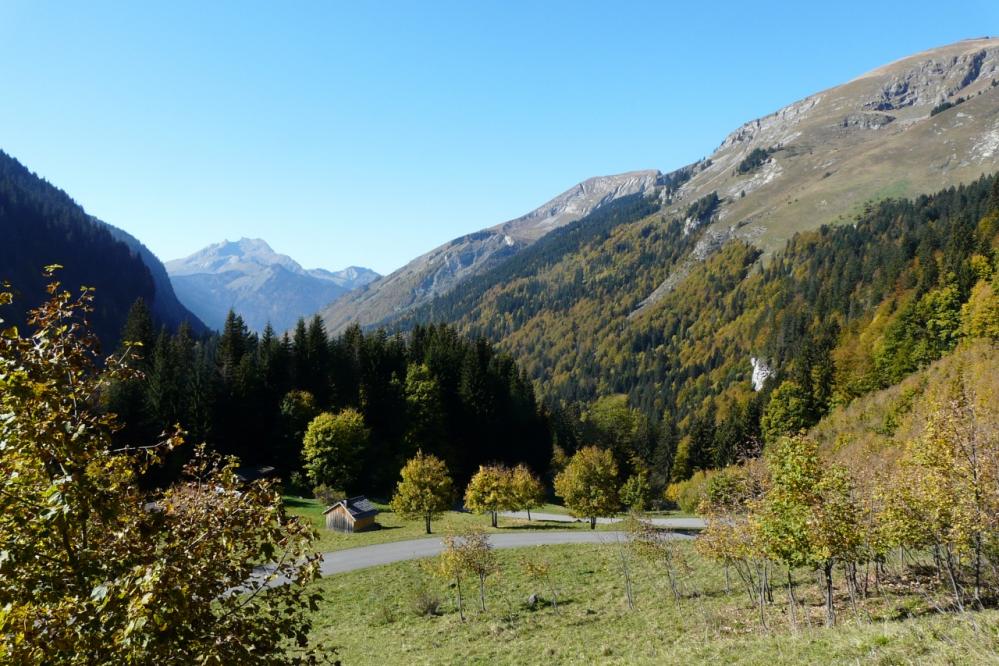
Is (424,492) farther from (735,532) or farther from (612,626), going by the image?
(735,532)

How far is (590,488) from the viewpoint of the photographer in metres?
59.0

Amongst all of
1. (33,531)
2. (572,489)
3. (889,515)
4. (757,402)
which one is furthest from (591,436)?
(33,531)

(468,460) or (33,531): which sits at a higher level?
(33,531)

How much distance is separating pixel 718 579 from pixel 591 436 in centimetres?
8596

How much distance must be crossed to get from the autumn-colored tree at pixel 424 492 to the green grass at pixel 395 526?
7.35 feet

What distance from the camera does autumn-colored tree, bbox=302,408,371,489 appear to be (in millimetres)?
67688

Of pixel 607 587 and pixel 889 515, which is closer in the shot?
pixel 889 515

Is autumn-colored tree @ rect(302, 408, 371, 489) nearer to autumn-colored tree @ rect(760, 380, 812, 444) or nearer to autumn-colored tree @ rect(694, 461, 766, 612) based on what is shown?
autumn-colored tree @ rect(694, 461, 766, 612)

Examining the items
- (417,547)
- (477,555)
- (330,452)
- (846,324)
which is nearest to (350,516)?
(417,547)

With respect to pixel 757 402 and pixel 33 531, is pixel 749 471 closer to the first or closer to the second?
pixel 33 531

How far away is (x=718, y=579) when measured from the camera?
33.5 metres

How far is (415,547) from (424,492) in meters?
7.88

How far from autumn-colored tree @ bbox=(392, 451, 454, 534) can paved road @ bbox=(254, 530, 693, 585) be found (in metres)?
4.11

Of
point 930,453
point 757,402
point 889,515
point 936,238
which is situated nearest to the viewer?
point 930,453
